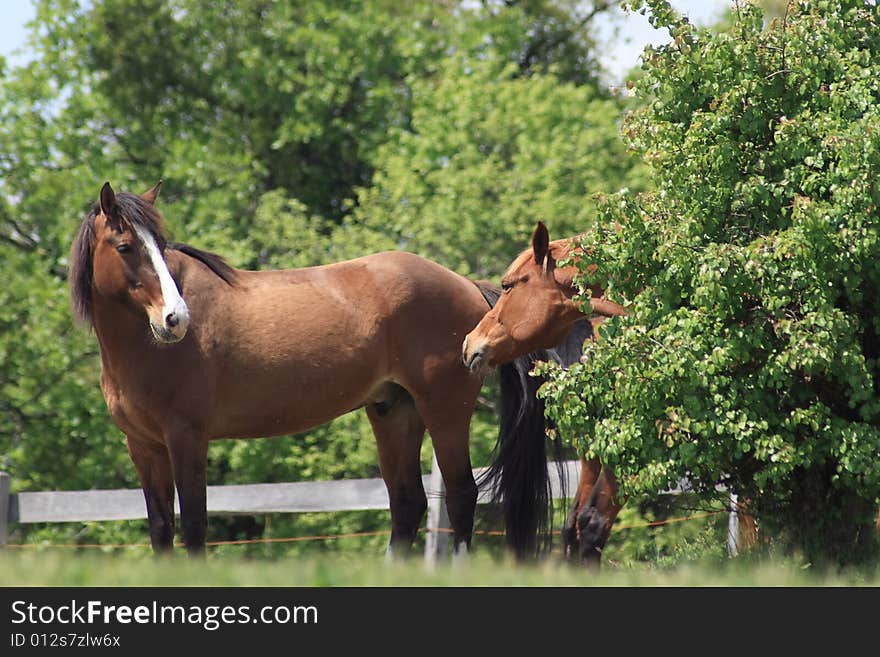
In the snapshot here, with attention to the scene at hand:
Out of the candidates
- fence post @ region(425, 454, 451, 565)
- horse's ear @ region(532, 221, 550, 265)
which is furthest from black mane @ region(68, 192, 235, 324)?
fence post @ region(425, 454, 451, 565)

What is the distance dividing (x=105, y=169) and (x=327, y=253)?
16.1ft

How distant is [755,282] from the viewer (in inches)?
218

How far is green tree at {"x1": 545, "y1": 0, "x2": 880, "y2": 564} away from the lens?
5.42 m

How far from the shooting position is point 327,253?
744 inches

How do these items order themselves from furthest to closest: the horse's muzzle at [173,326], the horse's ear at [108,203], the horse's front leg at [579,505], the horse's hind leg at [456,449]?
the horse's front leg at [579,505] → the horse's hind leg at [456,449] → the horse's ear at [108,203] → the horse's muzzle at [173,326]

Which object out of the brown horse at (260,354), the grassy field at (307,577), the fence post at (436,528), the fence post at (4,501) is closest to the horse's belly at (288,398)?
the brown horse at (260,354)

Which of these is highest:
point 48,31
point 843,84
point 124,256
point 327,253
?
point 48,31

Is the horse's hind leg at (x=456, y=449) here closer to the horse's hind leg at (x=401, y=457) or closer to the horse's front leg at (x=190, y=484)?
Result: the horse's hind leg at (x=401, y=457)

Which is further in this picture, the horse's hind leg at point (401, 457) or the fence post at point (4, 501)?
the fence post at point (4, 501)

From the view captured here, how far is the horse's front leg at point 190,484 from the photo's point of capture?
20.8 feet

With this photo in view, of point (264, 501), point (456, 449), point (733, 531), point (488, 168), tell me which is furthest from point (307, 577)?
point (488, 168)

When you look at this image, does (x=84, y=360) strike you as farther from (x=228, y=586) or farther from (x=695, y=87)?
(x=228, y=586)

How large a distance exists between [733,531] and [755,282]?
2.87 meters

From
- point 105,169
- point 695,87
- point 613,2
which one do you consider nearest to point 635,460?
point 695,87
